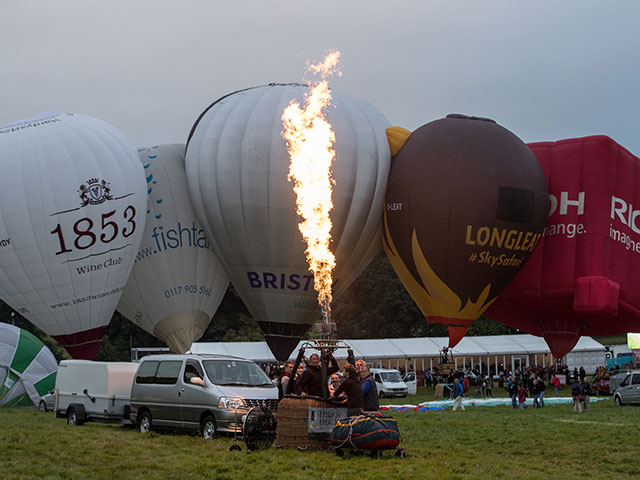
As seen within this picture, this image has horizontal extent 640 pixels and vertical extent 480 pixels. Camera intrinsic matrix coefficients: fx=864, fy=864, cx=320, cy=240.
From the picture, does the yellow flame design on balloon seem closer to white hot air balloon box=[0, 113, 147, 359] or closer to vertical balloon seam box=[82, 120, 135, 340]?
vertical balloon seam box=[82, 120, 135, 340]

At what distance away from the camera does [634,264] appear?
27609mm

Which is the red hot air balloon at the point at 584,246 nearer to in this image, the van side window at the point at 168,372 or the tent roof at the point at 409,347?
the van side window at the point at 168,372

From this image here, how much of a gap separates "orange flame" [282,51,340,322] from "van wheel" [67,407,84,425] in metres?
7.73

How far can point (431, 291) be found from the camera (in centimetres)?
2605

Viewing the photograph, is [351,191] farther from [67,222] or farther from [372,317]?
[372,317]

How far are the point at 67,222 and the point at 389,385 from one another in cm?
1638

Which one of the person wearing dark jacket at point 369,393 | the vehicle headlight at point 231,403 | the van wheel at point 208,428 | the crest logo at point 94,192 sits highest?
the crest logo at point 94,192

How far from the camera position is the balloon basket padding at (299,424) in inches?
520

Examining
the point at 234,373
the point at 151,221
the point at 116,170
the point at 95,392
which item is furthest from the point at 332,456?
the point at 151,221

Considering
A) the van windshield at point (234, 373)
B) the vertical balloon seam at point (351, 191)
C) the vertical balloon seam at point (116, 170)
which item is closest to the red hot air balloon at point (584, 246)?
the vertical balloon seam at point (351, 191)

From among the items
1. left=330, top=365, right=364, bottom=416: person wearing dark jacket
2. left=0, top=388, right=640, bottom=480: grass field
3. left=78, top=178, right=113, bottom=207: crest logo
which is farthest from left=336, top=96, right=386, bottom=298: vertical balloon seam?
left=330, top=365, right=364, bottom=416: person wearing dark jacket

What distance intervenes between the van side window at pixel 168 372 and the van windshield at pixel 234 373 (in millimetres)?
689

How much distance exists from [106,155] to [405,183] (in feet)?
28.3

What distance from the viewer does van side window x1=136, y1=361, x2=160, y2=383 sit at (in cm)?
1675
